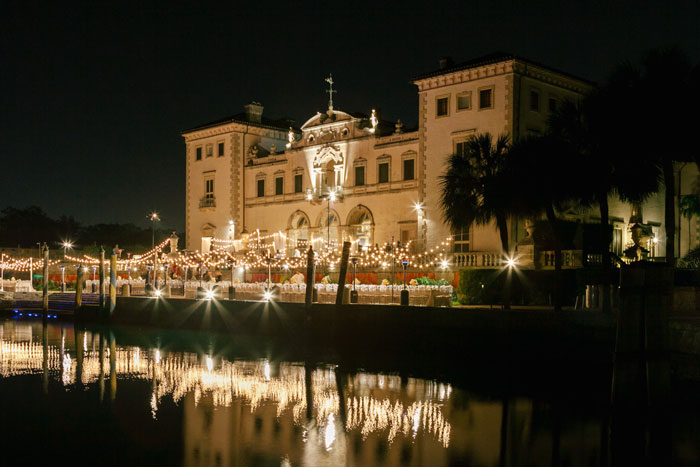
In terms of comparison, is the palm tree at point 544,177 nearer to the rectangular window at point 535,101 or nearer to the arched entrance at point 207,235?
the rectangular window at point 535,101

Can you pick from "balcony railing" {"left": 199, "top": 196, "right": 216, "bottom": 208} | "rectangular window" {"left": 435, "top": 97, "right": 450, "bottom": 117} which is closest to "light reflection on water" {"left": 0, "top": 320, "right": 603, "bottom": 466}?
"rectangular window" {"left": 435, "top": 97, "right": 450, "bottom": 117}

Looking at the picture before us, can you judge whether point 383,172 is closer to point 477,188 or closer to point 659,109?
point 477,188

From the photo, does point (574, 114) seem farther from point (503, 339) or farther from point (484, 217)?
point (503, 339)

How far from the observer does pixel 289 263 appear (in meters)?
46.4

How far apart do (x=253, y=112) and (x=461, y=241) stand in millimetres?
23580

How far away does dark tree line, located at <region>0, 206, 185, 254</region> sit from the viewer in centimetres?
9325

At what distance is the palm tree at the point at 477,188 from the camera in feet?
110

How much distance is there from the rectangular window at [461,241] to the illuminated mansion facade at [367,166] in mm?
56

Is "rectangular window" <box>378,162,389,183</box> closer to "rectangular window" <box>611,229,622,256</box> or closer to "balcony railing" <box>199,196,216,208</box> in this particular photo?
"rectangular window" <box>611,229,622,256</box>

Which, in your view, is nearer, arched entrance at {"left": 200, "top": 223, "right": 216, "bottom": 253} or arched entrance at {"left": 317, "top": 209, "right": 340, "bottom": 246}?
arched entrance at {"left": 317, "top": 209, "right": 340, "bottom": 246}

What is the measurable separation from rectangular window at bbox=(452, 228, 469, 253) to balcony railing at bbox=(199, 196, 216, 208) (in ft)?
73.4

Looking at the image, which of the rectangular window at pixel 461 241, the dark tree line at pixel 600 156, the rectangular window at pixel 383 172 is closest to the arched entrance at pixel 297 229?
the rectangular window at pixel 383 172

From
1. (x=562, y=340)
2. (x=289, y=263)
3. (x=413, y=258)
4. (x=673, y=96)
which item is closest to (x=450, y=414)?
(x=562, y=340)

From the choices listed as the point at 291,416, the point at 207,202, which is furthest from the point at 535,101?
the point at 291,416
